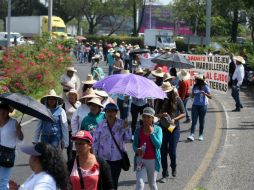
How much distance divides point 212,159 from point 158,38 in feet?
199

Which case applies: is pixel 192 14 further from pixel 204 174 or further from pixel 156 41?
pixel 204 174

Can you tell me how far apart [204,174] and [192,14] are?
6617cm

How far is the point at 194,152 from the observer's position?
12711 millimetres

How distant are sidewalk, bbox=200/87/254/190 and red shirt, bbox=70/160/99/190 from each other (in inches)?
162

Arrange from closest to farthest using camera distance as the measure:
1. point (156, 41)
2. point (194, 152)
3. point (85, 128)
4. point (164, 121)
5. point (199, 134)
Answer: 1. point (85, 128)
2. point (164, 121)
3. point (194, 152)
4. point (199, 134)
5. point (156, 41)

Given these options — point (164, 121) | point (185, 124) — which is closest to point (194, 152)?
point (164, 121)

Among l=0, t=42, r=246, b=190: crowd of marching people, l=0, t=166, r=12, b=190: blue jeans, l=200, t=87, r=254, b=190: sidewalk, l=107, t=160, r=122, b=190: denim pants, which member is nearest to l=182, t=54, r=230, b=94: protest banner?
l=200, t=87, r=254, b=190: sidewalk

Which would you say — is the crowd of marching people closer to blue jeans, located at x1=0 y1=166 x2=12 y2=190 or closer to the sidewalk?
blue jeans, located at x1=0 y1=166 x2=12 y2=190

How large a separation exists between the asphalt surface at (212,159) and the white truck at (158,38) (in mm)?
53534

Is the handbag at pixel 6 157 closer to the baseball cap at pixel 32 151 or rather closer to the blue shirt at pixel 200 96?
the baseball cap at pixel 32 151

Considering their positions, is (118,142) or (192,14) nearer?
(118,142)

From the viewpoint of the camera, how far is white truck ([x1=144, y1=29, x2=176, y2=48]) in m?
71.1

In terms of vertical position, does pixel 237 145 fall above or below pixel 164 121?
below

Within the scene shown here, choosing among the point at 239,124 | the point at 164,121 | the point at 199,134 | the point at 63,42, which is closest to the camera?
the point at 164,121
